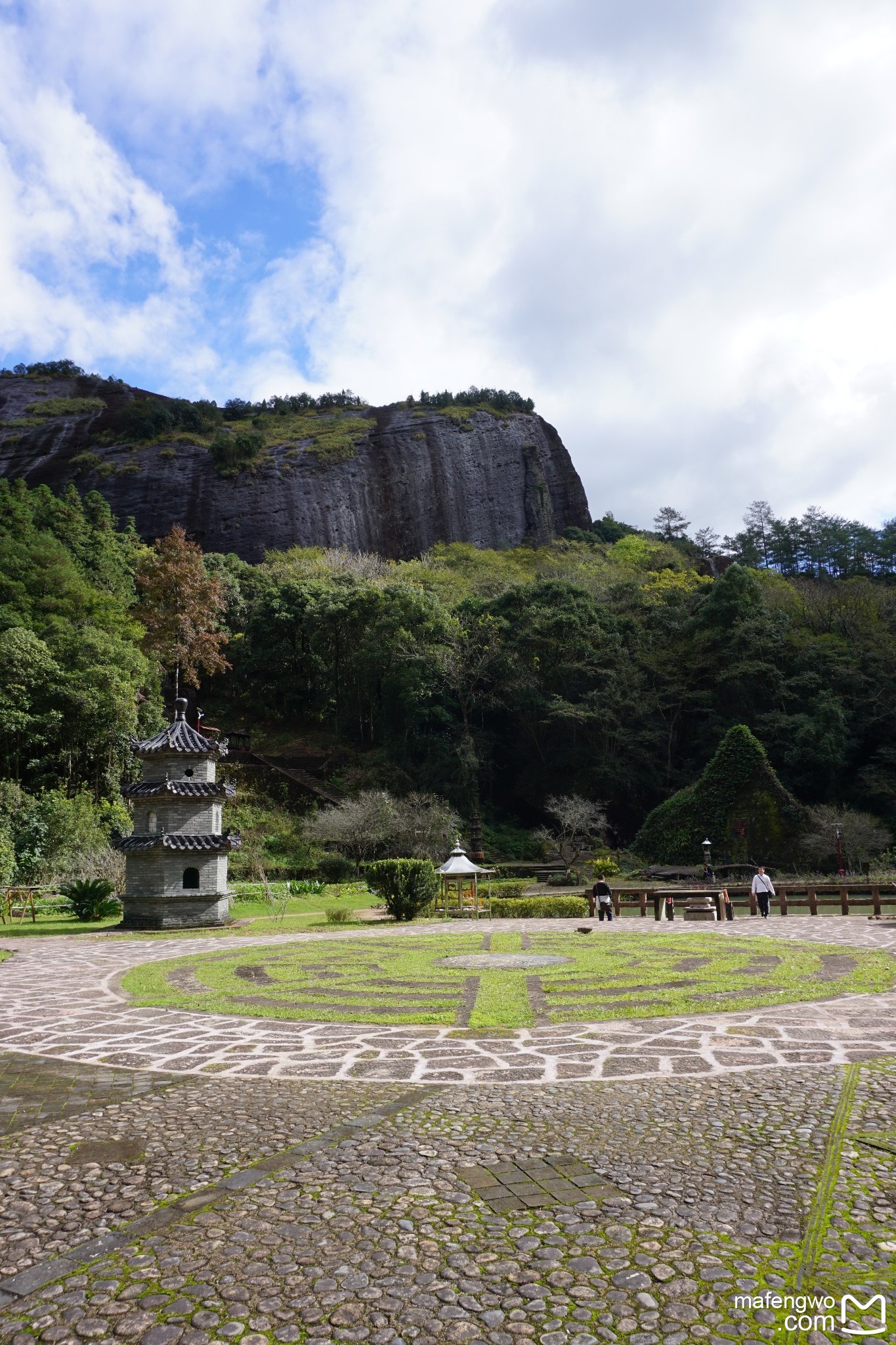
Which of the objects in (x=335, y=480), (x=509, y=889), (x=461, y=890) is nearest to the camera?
(x=461, y=890)

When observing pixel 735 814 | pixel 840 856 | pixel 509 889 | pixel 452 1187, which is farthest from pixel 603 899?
pixel 452 1187

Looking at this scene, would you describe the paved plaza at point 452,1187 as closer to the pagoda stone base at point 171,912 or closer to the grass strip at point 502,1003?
the grass strip at point 502,1003

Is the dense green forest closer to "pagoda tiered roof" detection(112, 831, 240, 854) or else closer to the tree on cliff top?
the tree on cliff top

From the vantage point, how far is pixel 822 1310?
2971 millimetres

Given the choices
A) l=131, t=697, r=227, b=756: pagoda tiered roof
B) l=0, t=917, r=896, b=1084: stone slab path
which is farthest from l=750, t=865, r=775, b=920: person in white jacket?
l=131, t=697, r=227, b=756: pagoda tiered roof

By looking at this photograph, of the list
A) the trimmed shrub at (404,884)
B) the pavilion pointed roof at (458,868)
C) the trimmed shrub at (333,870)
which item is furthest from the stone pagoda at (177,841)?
the trimmed shrub at (333,870)

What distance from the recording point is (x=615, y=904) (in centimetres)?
2334

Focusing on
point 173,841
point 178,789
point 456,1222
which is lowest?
point 456,1222

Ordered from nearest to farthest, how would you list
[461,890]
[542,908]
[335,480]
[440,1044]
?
1. [440,1044]
2. [542,908]
3. [461,890]
4. [335,480]

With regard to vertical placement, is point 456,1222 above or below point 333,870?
above

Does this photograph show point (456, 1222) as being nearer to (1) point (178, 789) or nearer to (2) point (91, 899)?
(1) point (178, 789)

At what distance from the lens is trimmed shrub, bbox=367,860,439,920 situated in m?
20.0

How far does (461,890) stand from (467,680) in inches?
687

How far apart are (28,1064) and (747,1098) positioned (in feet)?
19.0
